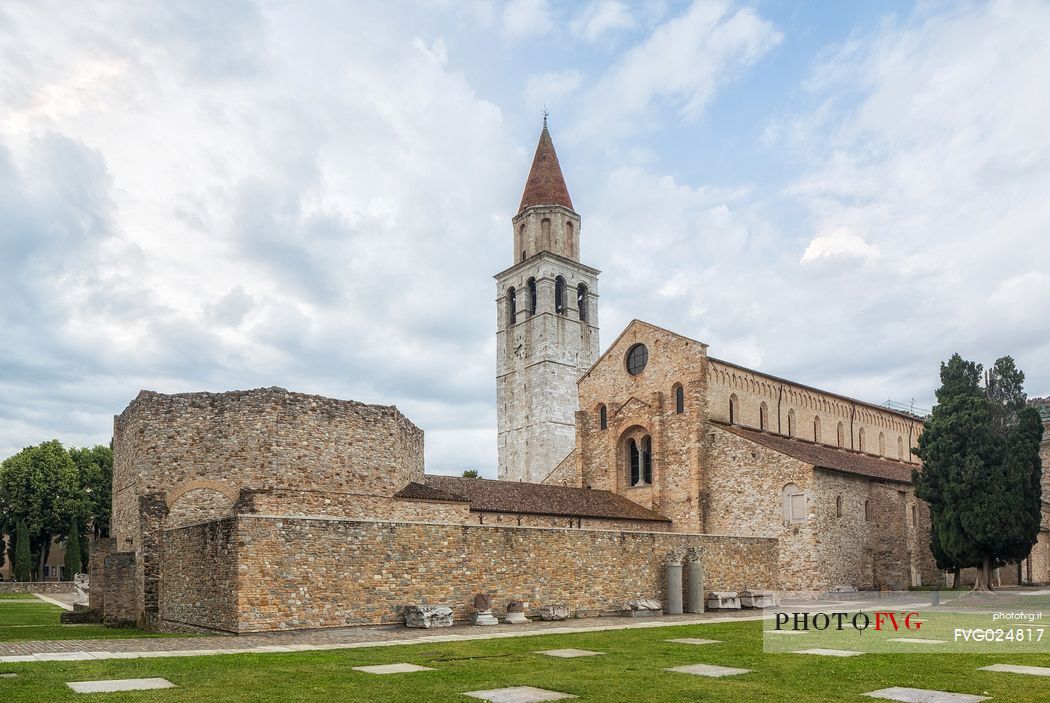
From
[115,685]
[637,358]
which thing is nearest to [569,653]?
[115,685]

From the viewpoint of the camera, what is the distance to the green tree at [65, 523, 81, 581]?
55.0m

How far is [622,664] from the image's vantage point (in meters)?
12.9

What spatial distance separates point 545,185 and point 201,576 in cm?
4676

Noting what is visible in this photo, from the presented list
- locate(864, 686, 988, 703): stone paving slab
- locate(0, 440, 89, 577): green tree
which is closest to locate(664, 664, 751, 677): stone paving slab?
locate(864, 686, 988, 703): stone paving slab

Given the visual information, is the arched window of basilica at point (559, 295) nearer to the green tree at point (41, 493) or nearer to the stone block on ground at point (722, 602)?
the green tree at point (41, 493)

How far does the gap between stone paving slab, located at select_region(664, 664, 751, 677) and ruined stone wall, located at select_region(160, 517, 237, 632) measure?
1025 cm

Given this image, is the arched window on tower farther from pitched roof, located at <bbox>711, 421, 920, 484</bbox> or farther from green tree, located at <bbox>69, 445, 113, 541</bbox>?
green tree, located at <bbox>69, 445, 113, 541</bbox>

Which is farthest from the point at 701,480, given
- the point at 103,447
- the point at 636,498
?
the point at 103,447

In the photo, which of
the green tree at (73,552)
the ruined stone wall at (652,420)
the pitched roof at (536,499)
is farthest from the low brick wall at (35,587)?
the ruined stone wall at (652,420)

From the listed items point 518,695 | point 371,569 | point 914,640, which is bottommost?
point 914,640

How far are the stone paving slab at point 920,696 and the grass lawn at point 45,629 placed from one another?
15.2 metres

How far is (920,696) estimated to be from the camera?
9781 millimetres

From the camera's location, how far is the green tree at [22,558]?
2096 inches

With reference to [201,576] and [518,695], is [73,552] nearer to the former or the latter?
[201,576]
